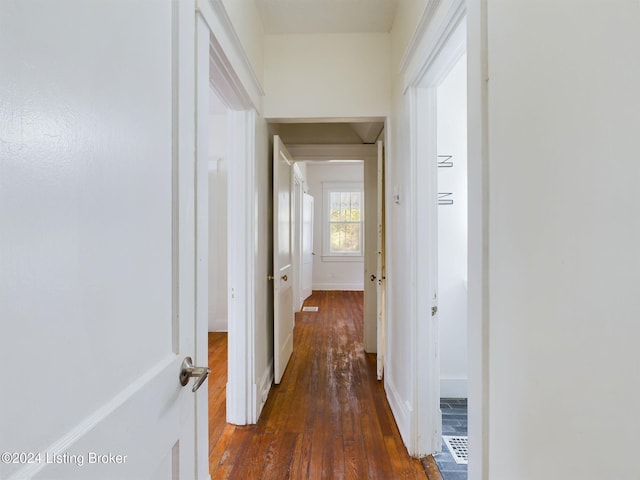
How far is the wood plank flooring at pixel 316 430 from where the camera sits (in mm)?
1596

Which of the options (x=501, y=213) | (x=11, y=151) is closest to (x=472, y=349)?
(x=501, y=213)

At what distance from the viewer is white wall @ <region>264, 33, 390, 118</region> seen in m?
2.29

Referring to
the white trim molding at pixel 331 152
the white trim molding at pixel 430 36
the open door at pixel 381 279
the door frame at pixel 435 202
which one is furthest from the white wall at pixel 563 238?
the white trim molding at pixel 331 152

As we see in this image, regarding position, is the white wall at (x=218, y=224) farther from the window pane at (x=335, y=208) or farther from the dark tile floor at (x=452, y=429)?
the window pane at (x=335, y=208)

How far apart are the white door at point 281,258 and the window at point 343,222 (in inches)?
143

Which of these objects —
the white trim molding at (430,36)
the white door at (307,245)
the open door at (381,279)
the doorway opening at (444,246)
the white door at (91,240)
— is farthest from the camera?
the white door at (307,245)

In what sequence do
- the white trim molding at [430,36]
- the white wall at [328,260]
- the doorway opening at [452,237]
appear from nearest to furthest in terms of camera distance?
the white trim molding at [430,36] → the doorway opening at [452,237] → the white wall at [328,260]

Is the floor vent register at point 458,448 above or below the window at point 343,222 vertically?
below

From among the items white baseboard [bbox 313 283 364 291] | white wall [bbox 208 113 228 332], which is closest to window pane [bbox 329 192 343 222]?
white baseboard [bbox 313 283 364 291]

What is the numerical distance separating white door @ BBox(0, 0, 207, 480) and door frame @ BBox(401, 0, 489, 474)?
2.83ft

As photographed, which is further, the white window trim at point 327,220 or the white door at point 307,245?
Result: the white window trim at point 327,220

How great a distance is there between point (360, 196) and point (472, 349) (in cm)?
585

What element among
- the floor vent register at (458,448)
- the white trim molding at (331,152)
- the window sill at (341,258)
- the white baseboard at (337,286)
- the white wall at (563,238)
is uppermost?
the white trim molding at (331,152)

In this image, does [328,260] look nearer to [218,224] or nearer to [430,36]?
[218,224]
